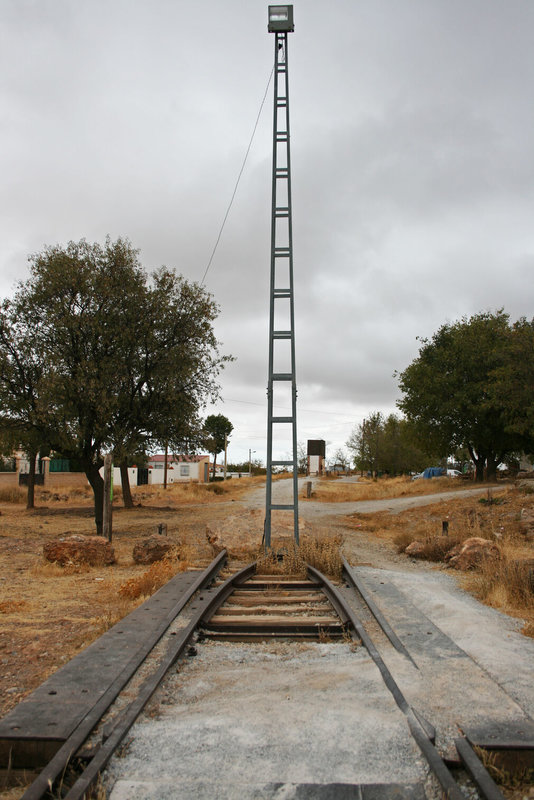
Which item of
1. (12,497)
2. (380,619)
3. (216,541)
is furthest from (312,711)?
(12,497)

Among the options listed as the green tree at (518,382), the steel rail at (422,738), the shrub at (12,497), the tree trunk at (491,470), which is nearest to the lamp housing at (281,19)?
the steel rail at (422,738)

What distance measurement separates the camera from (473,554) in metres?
10.5

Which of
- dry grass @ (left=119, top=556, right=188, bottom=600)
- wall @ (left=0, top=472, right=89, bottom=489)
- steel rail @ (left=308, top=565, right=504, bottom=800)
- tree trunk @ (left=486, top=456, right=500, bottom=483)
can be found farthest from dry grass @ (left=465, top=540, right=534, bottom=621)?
wall @ (left=0, top=472, right=89, bottom=489)

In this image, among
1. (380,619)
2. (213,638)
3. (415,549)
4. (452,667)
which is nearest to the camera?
(452,667)

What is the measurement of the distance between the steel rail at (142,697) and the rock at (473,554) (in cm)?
491

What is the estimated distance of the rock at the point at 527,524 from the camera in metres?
13.7

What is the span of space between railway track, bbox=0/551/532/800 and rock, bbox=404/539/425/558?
12.2ft

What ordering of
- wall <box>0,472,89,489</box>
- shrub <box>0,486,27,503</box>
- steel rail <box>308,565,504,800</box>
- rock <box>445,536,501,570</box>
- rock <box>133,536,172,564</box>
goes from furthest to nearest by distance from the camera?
1. wall <box>0,472,89,489</box>
2. shrub <box>0,486,27,503</box>
3. rock <box>133,536,172,564</box>
4. rock <box>445,536,501,570</box>
5. steel rail <box>308,565,504,800</box>

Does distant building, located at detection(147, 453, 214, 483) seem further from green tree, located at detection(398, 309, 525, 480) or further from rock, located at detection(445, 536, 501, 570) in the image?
rock, located at detection(445, 536, 501, 570)

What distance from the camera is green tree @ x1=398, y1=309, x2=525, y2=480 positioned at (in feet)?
115

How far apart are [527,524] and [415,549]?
396 cm

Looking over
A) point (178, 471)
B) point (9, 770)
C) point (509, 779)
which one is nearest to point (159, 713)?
point (9, 770)

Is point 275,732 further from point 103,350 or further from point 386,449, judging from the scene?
point 386,449

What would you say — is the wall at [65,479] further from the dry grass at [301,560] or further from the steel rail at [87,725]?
the steel rail at [87,725]
